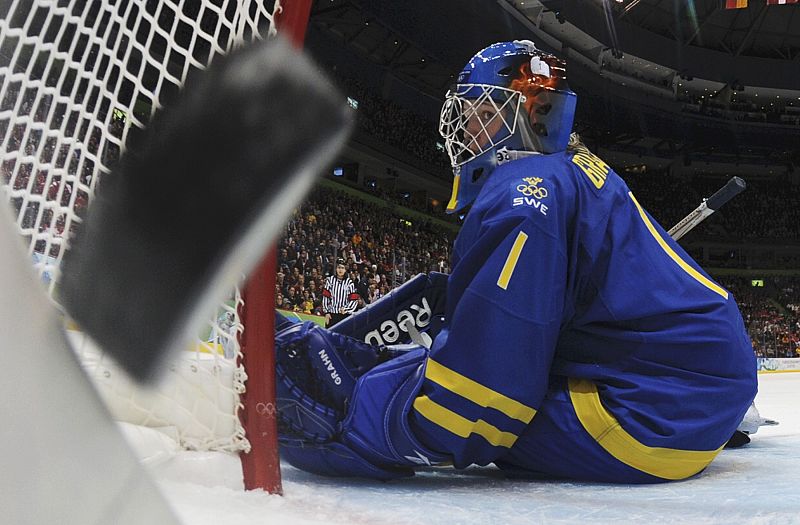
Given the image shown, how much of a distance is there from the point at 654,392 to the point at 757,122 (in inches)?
619

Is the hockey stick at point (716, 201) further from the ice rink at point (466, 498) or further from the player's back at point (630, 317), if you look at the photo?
the ice rink at point (466, 498)

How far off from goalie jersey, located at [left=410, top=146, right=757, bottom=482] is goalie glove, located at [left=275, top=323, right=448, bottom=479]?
0.04 meters

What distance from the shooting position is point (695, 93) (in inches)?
614

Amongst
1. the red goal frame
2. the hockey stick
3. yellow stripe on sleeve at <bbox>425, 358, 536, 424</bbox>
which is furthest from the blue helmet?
the hockey stick

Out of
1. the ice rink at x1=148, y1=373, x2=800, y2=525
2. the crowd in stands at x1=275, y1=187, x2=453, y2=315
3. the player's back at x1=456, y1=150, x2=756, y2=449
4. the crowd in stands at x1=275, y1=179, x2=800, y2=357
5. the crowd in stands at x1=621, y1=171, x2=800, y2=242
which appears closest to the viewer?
the ice rink at x1=148, y1=373, x2=800, y2=525

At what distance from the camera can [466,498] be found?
1182mm

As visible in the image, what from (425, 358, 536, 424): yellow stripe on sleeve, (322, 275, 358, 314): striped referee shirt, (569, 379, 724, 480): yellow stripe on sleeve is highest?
(425, 358, 536, 424): yellow stripe on sleeve

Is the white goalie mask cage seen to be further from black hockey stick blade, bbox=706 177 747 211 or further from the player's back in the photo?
black hockey stick blade, bbox=706 177 747 211

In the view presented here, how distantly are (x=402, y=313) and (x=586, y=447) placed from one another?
1.68 ft

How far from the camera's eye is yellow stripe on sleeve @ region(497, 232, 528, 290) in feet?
3.98

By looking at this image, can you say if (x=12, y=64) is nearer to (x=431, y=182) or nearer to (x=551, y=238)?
(x=551, y=238)

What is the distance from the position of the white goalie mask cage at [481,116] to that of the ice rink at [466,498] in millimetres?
635

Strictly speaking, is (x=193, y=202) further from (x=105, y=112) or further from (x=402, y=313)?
(x=402, y=313)

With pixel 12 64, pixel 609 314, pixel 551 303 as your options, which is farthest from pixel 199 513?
pixel 609 314
